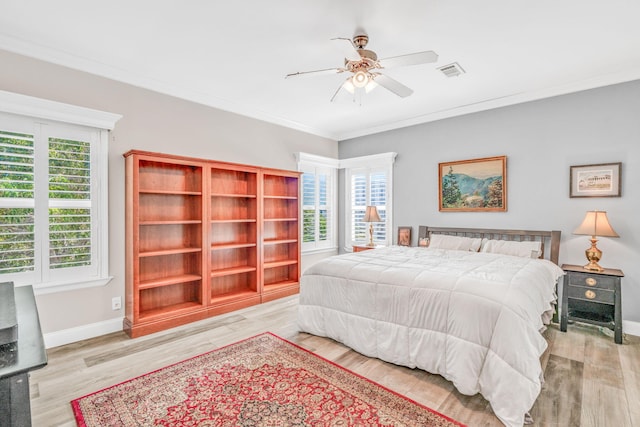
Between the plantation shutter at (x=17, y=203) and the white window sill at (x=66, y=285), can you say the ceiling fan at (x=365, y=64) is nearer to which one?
the plantation shutter at (x=17, y=203)

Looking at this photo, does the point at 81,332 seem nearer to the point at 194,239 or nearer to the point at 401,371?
the point at 194,239

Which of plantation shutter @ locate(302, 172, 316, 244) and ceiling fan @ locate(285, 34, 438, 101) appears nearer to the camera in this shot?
ceiling fan @ locate(285, 34, 438, 101)

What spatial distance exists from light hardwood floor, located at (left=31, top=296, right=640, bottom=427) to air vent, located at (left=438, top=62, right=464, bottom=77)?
2936mm

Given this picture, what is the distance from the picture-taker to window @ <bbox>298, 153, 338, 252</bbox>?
5.54m

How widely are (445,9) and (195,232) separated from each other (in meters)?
3.47

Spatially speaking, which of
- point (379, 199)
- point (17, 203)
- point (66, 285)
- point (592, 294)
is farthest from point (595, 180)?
point (17, 203)

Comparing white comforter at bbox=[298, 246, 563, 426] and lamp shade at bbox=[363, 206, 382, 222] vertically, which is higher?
lamp shade at bbox=[363, 206, 382, 222]

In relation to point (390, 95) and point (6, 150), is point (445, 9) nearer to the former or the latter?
point (390, 95)

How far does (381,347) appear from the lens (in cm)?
270

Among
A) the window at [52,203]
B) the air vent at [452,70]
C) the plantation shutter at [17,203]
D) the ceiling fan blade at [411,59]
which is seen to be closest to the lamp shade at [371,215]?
the air vent at [452,70]

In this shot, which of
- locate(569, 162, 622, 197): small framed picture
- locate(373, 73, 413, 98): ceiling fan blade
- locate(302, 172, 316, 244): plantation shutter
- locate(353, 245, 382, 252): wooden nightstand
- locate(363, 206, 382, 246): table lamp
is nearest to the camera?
locate(373, 73, 413, 98): ceiling fan blade

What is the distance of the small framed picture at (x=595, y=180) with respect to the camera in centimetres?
346

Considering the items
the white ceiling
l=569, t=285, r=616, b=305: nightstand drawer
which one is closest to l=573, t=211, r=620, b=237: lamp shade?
l=569, t=285, r=616, b=305: nightstand drawer

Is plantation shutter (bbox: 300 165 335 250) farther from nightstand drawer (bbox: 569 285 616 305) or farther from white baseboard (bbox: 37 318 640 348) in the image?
nightstand drawer (bbox: 569 285 616 305)
